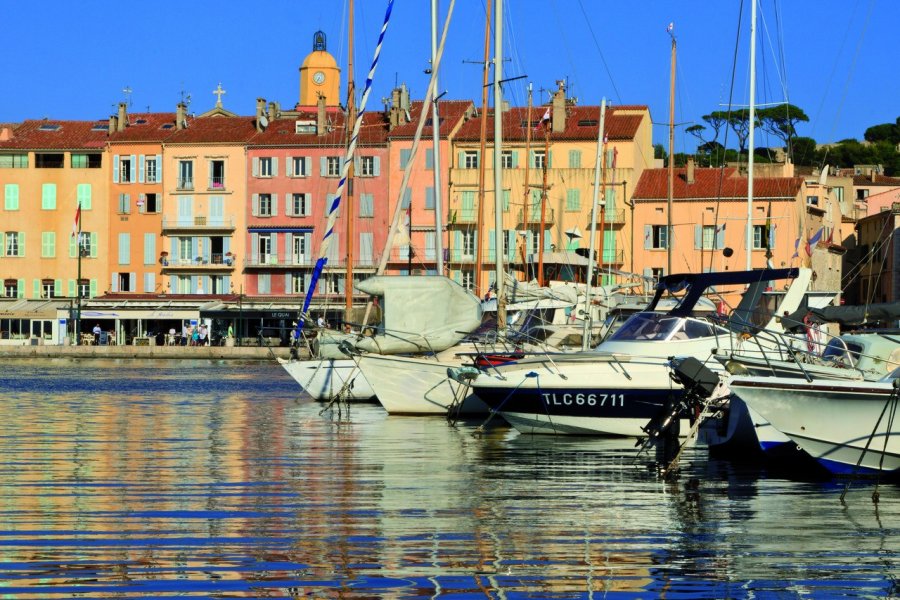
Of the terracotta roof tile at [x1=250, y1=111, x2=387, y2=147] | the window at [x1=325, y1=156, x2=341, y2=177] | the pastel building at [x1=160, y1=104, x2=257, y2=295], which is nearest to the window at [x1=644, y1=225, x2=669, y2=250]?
the terracotta roof tile at [x1=250, y1=111, x2=387, y2=147]

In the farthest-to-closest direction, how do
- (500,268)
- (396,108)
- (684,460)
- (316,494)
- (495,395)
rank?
1. (396,108)
2. (500,268)
3. (495,395)
4. (684,460)
5. (316,494)

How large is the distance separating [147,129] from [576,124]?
2788 centimetres

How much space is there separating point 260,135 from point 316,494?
74.6 meters

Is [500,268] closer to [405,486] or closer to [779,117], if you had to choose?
[405,486]

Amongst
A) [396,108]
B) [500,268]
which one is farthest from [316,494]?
[396,108]

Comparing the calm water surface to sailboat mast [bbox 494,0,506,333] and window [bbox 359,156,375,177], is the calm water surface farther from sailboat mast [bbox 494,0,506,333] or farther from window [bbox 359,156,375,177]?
window [bbox 359,156,375,177]

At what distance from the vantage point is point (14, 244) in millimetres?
93625

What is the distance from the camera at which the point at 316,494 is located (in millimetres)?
17922

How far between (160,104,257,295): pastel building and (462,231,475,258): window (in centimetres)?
1438

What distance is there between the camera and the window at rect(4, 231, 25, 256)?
93.4 metres

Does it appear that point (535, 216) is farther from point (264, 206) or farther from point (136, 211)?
point (136, 211)

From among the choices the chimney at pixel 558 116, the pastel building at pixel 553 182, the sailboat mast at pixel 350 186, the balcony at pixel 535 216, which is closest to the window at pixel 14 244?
the pastel building at pixel 553 182

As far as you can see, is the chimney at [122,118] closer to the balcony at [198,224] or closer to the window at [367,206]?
the balcony at [198,224]

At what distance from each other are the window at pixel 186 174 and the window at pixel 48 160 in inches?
330
